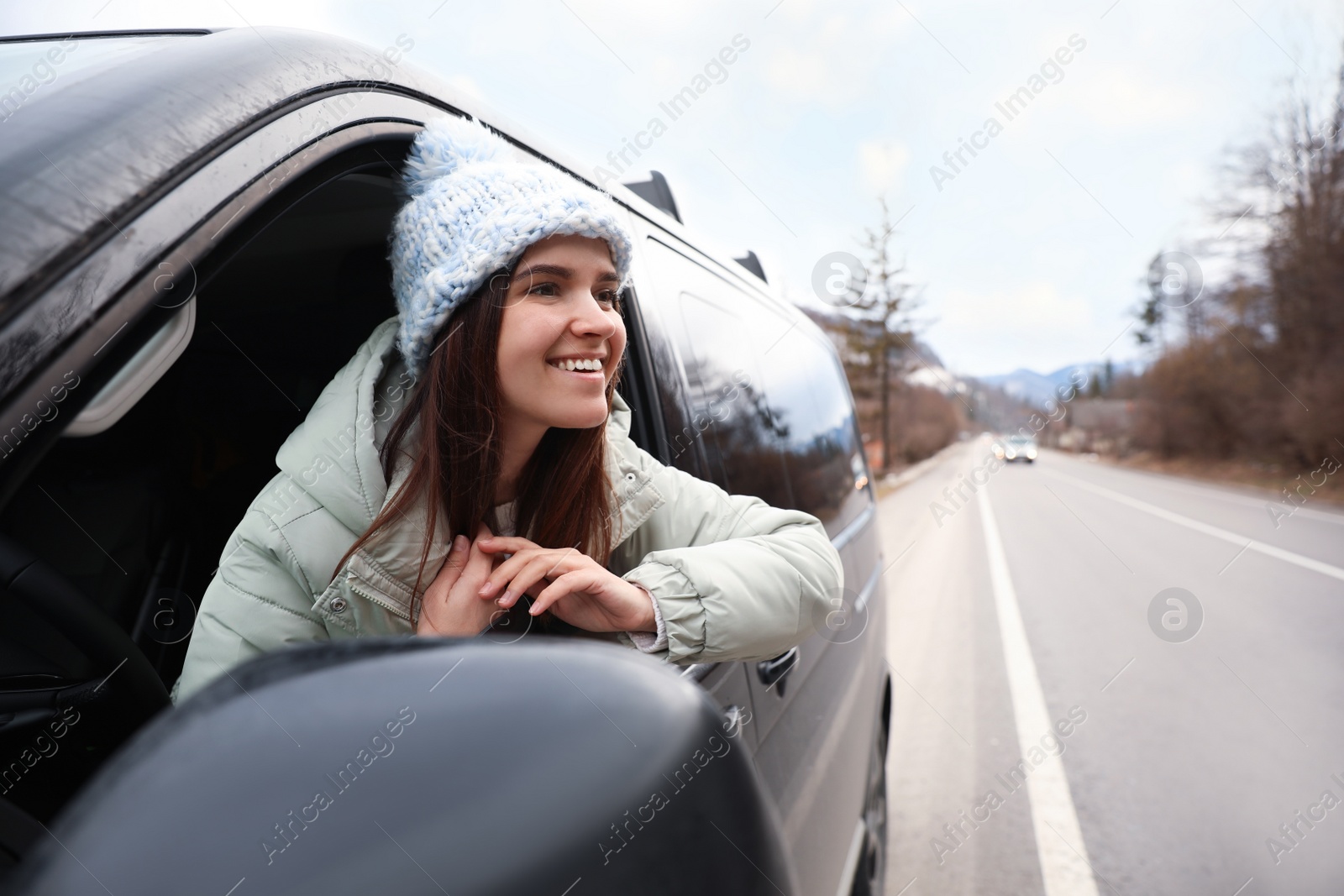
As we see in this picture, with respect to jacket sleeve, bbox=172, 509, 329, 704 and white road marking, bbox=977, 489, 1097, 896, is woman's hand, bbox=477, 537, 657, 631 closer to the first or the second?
jacket sleeve, bbox=172, 509, 329, 704

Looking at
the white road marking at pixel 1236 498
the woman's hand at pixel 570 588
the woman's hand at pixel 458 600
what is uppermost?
the white road marking at pixel 1236 498

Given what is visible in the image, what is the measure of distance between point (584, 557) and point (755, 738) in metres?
0.62

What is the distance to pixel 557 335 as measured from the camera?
3.92ft

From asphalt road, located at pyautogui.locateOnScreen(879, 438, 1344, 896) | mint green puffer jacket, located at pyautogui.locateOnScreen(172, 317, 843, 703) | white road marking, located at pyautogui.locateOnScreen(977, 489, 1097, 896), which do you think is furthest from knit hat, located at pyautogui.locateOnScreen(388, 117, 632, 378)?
white road marking, located at pyautogui.locateOnScreen(977, 489, 1097, 896)

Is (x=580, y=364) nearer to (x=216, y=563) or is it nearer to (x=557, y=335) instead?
(x=557, y=335)

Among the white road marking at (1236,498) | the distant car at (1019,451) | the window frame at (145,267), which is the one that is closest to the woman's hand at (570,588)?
the window frame at (145,267)

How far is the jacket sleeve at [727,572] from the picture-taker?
47.8 inches

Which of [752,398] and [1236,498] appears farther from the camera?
[1236,498]

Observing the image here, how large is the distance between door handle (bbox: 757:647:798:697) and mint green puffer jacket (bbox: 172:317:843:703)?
0.30 meters

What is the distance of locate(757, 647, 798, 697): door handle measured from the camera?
1.68 m

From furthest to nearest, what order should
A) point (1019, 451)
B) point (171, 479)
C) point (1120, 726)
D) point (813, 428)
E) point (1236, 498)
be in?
point (1019, 451)
point (1236, 498)
point (1120, 726)
point (813, 428)
point (171, 479)

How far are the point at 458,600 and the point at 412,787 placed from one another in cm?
76

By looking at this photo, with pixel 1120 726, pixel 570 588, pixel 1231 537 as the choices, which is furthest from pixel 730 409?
pixel 1231 537

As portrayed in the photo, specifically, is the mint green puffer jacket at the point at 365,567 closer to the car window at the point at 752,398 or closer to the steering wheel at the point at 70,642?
the steering wheel at the point at 70,642
